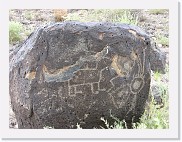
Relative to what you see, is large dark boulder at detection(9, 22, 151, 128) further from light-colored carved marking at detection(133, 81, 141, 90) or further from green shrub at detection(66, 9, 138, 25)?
green shrub at detection(66, 9, 138, 25)

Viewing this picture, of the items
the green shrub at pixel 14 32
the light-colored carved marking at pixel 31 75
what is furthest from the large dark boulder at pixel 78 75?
the green shrub at pixel 14 32

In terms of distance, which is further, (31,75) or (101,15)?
(101,15)

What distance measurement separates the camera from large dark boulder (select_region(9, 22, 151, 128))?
4297mm

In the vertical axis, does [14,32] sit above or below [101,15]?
below

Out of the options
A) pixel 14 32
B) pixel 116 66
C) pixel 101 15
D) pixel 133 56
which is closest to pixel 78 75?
pixel 116 66

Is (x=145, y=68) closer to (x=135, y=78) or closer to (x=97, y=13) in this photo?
(x=135, y=78)

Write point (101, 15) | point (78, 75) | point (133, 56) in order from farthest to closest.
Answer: point (101, 15) < point (133, 56) < point (78, 75)

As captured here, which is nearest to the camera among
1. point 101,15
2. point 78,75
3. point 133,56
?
point 78,75

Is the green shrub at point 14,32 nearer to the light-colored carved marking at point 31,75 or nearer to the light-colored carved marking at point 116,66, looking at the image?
the light-colored carved marking at point 31,75

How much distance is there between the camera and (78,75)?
4.28 m

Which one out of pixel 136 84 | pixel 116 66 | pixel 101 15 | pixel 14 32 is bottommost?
pixel 136 84

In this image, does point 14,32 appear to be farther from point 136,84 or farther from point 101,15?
point 136,84

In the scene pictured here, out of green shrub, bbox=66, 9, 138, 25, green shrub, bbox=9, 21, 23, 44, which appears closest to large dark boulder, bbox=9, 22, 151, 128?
green shrub, bbox=9, 21, 23, 44

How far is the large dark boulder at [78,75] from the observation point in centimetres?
430
